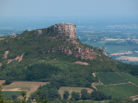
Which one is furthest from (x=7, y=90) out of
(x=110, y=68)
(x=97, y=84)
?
(x=110, y=68)

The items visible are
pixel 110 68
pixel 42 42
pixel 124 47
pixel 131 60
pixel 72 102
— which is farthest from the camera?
pixel 124 47

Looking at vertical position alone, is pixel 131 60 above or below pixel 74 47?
below

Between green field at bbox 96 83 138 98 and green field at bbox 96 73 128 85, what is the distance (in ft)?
8.65

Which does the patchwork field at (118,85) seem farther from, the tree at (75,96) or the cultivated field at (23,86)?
the cultivated field at (23,86)

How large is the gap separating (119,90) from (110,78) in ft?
24.8

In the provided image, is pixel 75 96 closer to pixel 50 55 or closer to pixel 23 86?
pixel 23 86

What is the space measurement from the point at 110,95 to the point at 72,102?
10.7 metres

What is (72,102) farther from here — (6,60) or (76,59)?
(6,60)

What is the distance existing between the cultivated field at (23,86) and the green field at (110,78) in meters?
16.0

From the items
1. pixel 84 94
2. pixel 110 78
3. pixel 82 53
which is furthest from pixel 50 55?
pixel 84 94

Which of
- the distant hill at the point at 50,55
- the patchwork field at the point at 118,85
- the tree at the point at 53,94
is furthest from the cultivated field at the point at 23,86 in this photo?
the patchwork field at the point at 118,85

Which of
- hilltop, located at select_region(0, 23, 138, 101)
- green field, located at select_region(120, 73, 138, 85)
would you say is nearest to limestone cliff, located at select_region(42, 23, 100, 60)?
hilltop, located at select_region(0, 23, 138, 101)

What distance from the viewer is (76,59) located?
3167 inches

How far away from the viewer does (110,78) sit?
70750 millimetres
